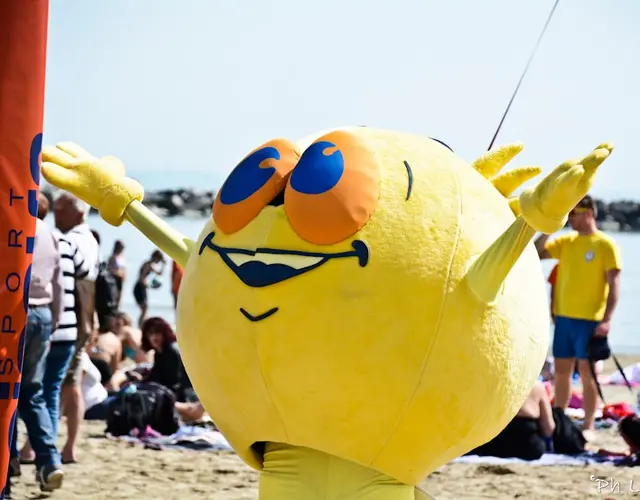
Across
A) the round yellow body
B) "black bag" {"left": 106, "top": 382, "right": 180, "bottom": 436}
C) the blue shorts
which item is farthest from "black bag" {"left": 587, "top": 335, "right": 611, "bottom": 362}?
the round yellow body

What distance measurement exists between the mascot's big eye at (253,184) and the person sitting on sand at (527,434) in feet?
14.9

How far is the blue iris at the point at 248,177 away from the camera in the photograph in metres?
4.35

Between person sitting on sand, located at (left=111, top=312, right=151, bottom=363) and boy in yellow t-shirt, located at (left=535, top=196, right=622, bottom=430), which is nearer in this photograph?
boy in yellow t-shirt, located at (left=535, top=196, right=622, bottom=430)

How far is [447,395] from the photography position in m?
4.15

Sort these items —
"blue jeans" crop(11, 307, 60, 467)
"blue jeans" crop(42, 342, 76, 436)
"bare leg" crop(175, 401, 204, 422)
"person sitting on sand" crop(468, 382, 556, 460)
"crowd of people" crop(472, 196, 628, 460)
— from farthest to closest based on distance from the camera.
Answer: "bare leg" crop(175, 401, 204, 422), "crowd of people" crop(472, 196, 628, 460), "person sitting on sand" crop(468, 382, 556, 460), "blue jeans" crop(42, 342, 76, 436), "blue jeans" crop(11, 307, 60, 467)

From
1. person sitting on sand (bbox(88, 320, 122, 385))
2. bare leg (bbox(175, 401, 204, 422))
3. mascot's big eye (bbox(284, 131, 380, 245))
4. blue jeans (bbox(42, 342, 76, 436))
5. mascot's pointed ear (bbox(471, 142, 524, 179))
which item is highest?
mascot's pointed ear (bbox(471, 142, 524, 179))

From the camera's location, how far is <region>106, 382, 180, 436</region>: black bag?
30.4ft

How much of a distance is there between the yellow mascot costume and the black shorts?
1390 cm

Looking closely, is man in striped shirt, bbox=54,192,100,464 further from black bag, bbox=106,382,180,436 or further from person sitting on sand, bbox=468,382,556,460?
person sitting on sand, bbox=468,382,556,460

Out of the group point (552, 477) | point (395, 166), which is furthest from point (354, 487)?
point (552, 477)

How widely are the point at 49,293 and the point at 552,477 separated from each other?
145 inches

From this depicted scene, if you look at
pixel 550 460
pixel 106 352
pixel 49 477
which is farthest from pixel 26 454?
pixel 550 460

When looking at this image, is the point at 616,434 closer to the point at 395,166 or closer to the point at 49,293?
the point at 49,293

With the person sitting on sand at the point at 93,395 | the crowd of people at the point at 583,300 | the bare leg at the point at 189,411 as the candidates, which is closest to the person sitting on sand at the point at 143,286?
the person sitting on sand at the point at 93,395
